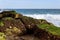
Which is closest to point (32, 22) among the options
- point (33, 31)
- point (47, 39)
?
point (33, 31)

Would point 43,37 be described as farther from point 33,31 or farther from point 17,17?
point 17,17

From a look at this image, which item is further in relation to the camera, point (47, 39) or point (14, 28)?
point (14, 28)

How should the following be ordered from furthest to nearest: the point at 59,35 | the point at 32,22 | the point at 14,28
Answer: the point at 32,22
the point at 14,28
the point at 59,35

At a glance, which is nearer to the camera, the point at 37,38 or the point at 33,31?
the point at 37,38

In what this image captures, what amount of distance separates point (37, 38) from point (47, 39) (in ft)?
1.98

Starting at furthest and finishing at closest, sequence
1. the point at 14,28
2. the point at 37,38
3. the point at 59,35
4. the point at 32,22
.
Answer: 1. the point at 32,22
2. the point at 14,28
3. the point at 37,38
4. the point at 59,35

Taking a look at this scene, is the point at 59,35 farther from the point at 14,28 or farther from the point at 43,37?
the point at 14,28

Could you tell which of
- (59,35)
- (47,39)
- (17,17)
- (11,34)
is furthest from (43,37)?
(17,17)

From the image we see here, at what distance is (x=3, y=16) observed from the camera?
9062 millimetres

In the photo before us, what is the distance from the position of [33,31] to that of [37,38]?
82cm

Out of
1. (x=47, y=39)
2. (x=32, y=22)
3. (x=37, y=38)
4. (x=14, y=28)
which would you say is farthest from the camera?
(x=32, y=22)

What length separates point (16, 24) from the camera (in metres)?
8.23

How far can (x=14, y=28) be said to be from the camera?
8.05 metres

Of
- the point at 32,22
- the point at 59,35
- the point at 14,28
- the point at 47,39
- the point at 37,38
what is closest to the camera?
the point at 59,35
